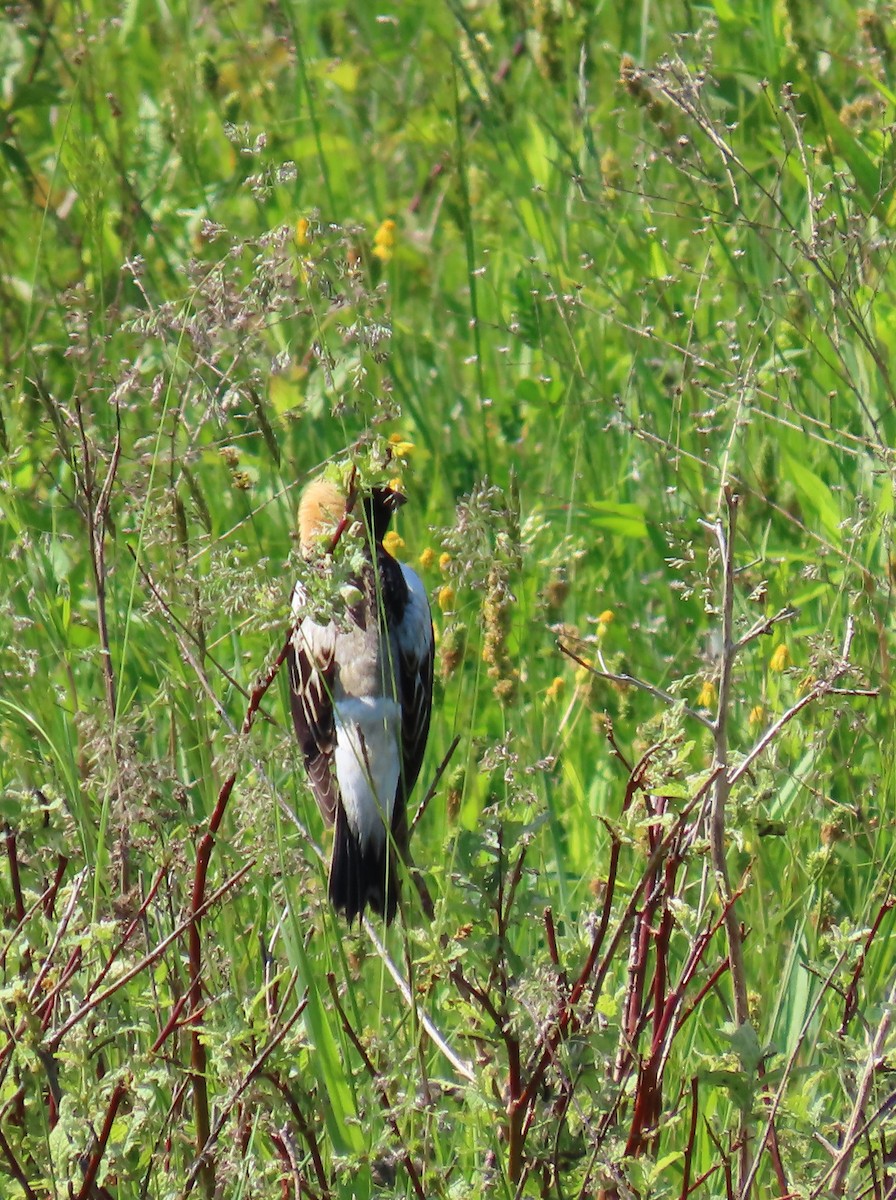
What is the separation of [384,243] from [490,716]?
1.92m

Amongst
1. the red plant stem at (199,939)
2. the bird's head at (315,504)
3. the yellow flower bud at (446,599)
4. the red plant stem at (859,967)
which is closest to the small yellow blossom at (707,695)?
the yellow flower bud at (446,599)

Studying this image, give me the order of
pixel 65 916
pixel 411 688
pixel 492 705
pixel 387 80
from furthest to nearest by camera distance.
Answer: pixel 387 80 → pixel 492 705 → pixel 411 688 → pixel 65 916

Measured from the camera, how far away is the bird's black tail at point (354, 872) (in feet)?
9.33

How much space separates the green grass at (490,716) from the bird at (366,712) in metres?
0.12

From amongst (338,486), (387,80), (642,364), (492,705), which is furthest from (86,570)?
(387,80)

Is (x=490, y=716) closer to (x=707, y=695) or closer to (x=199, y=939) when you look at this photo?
(x=707, y=695)

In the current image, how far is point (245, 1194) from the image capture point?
78.6 inches

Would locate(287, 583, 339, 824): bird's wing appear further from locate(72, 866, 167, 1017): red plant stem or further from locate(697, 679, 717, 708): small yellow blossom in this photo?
locate(72, 866, 167, 1017): red plant stem

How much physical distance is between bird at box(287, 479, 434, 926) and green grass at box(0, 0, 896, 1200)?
0.12 m

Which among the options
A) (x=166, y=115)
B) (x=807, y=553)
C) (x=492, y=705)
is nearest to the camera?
(x=807, y=553)

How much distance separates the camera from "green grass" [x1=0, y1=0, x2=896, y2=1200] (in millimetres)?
1902

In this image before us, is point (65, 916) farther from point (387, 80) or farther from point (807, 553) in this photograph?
point (387, 80)

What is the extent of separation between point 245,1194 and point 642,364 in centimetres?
295

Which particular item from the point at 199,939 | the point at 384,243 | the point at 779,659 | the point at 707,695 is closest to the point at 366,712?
the point at 707,695
